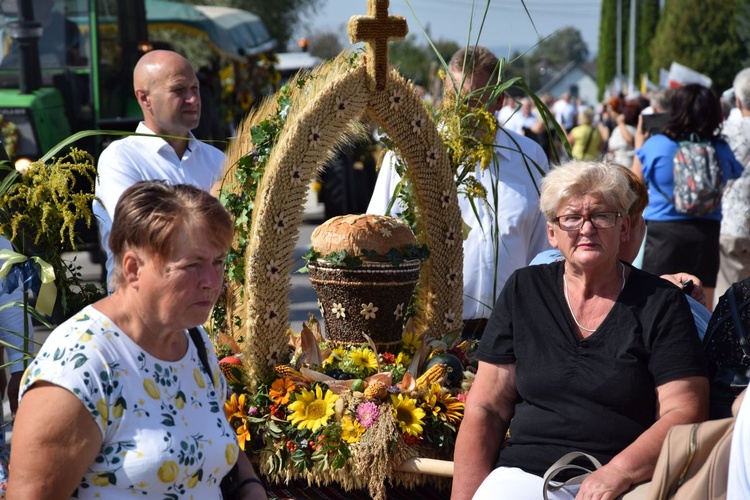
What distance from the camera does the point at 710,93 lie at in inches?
246

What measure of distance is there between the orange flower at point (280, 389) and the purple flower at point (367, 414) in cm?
25

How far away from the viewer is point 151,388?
2.24 meters

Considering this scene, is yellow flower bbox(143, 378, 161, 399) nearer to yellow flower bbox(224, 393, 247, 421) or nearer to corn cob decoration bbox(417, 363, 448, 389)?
yellow flower bbox(224, 393, 247, 421)

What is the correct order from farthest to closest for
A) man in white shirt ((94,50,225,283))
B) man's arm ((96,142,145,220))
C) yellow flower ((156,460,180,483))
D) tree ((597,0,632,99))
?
tree ((597,0,632,99)) → man in white shirt ((94,50,225,283)) → man's arm ((96,142,145,220)) → yellow flower ((156,460,180,483))

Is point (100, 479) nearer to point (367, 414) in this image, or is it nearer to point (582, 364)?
point (367, 414)

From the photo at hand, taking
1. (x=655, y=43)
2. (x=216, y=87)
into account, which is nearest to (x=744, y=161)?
(x=216, y=87)

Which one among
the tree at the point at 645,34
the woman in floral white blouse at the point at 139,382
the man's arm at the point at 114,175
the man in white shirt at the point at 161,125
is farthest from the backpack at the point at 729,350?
the tree at the point at 645,34

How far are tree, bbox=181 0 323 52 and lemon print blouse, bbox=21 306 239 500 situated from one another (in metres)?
30.5

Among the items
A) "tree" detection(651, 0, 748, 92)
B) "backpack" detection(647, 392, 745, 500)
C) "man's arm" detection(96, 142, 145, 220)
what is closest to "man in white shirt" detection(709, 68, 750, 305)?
"man's arm" detection(96, 142, 145, 220)

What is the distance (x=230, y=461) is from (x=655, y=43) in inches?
1788

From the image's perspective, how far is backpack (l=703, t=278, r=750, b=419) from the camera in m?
2.93

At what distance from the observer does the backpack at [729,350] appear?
293cm

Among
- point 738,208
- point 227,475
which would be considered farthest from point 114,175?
point 738,208

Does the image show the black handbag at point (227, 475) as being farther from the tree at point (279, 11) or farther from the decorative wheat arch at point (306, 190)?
the tree at point (279, 11)
